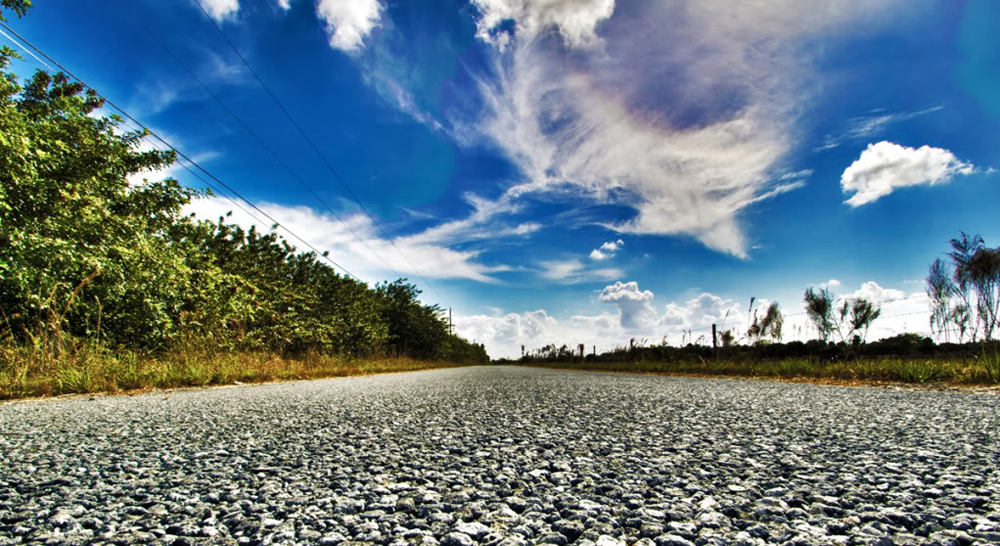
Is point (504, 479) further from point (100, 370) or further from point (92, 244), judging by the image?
point (92, 244)

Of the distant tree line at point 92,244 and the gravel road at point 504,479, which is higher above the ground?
the distant tree line at point 92,244

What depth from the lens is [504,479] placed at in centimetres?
158

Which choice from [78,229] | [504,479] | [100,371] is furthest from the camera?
[78,229]

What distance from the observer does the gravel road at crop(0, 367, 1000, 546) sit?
1121mm

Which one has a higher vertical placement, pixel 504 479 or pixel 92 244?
pixel 92 244

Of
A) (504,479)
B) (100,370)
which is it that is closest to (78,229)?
(100,370)

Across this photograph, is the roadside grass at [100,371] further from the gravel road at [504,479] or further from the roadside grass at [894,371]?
the roadside grass at [894,371]

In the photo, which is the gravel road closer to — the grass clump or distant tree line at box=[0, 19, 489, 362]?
the grass clump

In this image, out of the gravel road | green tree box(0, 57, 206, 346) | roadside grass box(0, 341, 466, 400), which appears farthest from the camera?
green tree box(0, 57, 206, 346)

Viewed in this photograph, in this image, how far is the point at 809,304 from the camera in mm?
15156

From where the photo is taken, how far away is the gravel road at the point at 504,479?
112cm

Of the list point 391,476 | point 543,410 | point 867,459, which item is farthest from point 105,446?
point 867,459

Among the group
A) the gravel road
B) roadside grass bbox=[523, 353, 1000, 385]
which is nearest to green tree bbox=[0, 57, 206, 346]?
the gravel road

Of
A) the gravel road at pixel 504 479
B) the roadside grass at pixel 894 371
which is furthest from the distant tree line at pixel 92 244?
the roadside grass at pixel 894 371
